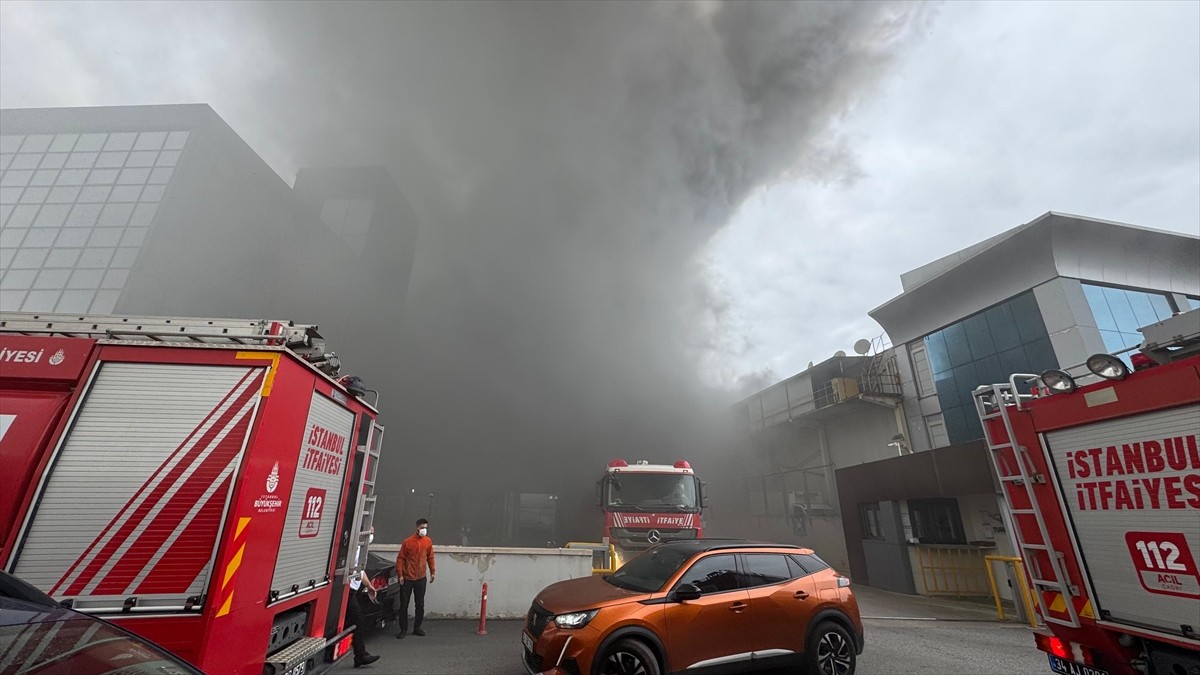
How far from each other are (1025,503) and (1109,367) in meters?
1.53

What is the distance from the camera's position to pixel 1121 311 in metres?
13.2

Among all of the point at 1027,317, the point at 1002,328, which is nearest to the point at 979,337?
the point at 1002,328

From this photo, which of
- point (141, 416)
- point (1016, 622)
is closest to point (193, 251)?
point (141, 416)

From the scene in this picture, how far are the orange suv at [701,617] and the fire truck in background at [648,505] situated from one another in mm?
3881

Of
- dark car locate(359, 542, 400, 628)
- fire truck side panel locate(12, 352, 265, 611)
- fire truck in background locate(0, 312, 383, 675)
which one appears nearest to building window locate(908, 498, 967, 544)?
dark car locate(359, 542, 400, 628)

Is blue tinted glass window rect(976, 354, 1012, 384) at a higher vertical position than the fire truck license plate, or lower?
higher

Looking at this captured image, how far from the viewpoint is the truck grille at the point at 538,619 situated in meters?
4.43

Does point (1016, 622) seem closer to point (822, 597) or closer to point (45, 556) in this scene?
point (822, 597)

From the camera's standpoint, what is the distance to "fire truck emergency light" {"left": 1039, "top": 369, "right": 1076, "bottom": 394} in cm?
419

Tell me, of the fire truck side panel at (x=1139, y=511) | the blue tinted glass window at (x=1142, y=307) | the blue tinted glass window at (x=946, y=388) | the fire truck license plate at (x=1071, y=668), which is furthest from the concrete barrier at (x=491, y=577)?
the blue tinted glass window at (x=1142, y=307)

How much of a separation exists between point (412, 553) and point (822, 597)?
5.41 meters

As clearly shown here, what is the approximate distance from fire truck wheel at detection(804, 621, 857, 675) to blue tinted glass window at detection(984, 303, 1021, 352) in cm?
1376

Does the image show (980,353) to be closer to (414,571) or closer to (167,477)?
(414,571)

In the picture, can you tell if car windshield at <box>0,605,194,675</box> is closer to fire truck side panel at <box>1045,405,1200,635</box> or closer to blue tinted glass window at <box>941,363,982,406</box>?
fire truck side panel at <box>1045,405,1200,635</box>
